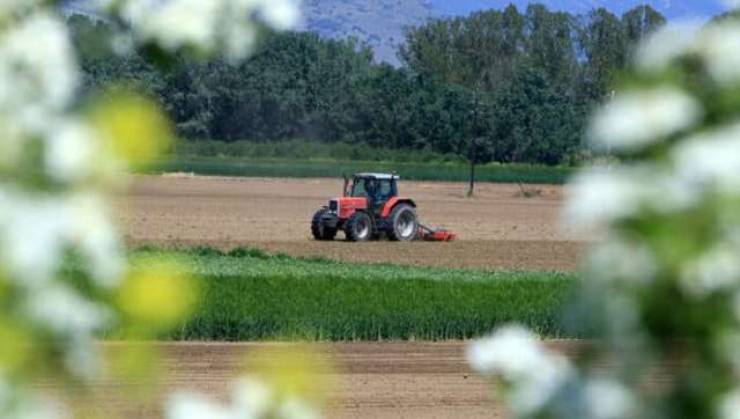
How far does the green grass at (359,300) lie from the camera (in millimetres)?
21219

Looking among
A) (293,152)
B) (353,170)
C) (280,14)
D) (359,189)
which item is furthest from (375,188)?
(293,152)

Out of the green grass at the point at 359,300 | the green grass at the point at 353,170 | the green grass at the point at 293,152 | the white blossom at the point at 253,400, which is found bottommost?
the green grass at the point at 353,170

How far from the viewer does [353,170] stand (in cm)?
8706

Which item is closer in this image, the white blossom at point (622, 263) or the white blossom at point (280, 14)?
the white blossom at point (622, 263)

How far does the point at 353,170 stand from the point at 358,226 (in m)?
47.8

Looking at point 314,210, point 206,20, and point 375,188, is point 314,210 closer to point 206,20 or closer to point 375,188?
point 375,188

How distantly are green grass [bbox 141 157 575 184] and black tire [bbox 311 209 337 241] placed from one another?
41.5 meters

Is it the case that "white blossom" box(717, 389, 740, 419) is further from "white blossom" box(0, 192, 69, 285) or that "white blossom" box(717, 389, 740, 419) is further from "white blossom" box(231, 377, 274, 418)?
"white blossom" box(0, 192, 69, 285)

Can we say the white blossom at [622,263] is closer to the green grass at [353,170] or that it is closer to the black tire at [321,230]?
A: the black tire at [321,230]

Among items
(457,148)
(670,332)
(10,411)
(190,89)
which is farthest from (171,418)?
(457,148)

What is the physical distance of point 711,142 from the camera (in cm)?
138

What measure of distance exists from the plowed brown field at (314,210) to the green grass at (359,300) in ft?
5.61

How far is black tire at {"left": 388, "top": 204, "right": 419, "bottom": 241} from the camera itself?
39.9m

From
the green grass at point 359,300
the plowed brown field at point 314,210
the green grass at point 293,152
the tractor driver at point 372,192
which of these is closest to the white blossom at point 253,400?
the green grass at point 359,300
